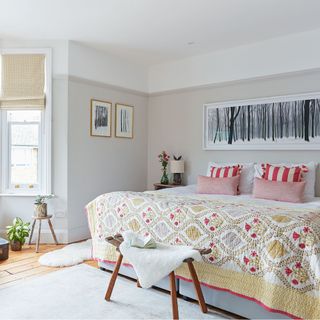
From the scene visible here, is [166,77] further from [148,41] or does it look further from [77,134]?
[77,134]

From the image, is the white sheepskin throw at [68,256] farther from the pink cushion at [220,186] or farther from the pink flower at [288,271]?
the pink flower at [288,271]

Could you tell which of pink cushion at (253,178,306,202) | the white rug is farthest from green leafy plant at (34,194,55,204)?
pink cushion at (253,178,306,202)

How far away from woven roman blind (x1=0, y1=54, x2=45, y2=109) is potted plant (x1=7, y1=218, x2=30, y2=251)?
1527 mm

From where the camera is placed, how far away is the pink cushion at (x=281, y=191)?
3176mm

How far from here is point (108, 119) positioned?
185 inches

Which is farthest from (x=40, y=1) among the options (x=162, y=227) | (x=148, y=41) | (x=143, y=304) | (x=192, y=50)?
(x=143, y=304)

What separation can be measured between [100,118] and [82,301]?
8.88 feet

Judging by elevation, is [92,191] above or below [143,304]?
above

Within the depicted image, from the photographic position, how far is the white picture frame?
4.87 m

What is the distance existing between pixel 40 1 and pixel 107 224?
226 cm

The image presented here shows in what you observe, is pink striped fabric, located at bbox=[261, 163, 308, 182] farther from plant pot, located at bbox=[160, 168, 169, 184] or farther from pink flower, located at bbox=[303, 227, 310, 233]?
plant pot, located at bbox=[160, 168, 169, 184]

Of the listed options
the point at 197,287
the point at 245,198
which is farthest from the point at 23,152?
the point at 197,287

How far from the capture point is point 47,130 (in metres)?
4.11

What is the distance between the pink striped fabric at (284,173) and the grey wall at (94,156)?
7.35ft
